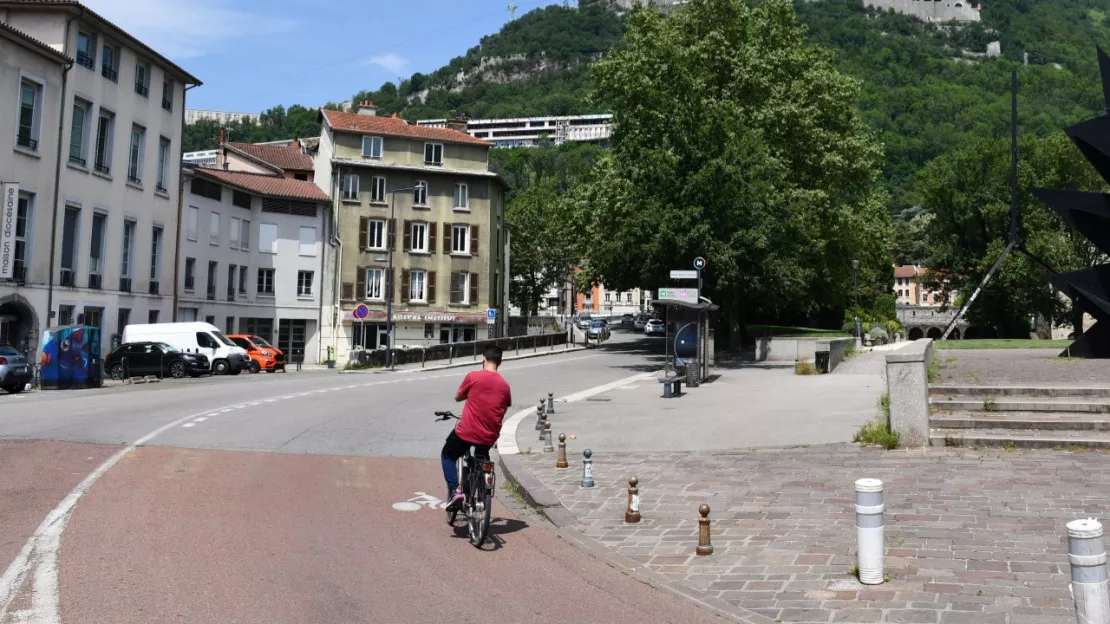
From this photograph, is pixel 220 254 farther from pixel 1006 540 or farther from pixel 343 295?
pixel 1006 540

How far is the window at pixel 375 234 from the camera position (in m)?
55.2

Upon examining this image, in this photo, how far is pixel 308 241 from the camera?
176ft

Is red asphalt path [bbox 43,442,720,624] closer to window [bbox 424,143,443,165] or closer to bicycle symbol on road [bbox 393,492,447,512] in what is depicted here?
bicycle symbol on road [bbox 393,492,447,512]

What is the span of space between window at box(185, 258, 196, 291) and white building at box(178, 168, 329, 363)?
0.16 ft

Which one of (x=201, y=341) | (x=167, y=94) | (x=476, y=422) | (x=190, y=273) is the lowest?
(x=476, y=422)

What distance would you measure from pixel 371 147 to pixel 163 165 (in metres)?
15.9

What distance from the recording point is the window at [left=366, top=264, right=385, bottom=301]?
181 feet

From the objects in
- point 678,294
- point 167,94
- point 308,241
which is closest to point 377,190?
point 308,241

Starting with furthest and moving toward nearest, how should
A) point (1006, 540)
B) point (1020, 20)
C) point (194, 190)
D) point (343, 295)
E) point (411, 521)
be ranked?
point (1020, 20), point (343, 295), point (194, 190), point (411, 521), point (1006, 540)

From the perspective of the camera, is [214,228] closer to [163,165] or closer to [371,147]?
[163,165]

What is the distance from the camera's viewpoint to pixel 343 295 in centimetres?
5419

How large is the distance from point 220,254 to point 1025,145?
54.9 meters

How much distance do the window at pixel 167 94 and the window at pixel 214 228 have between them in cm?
668

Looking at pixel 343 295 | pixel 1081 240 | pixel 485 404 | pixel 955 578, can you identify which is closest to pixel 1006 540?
pixel 955 578
